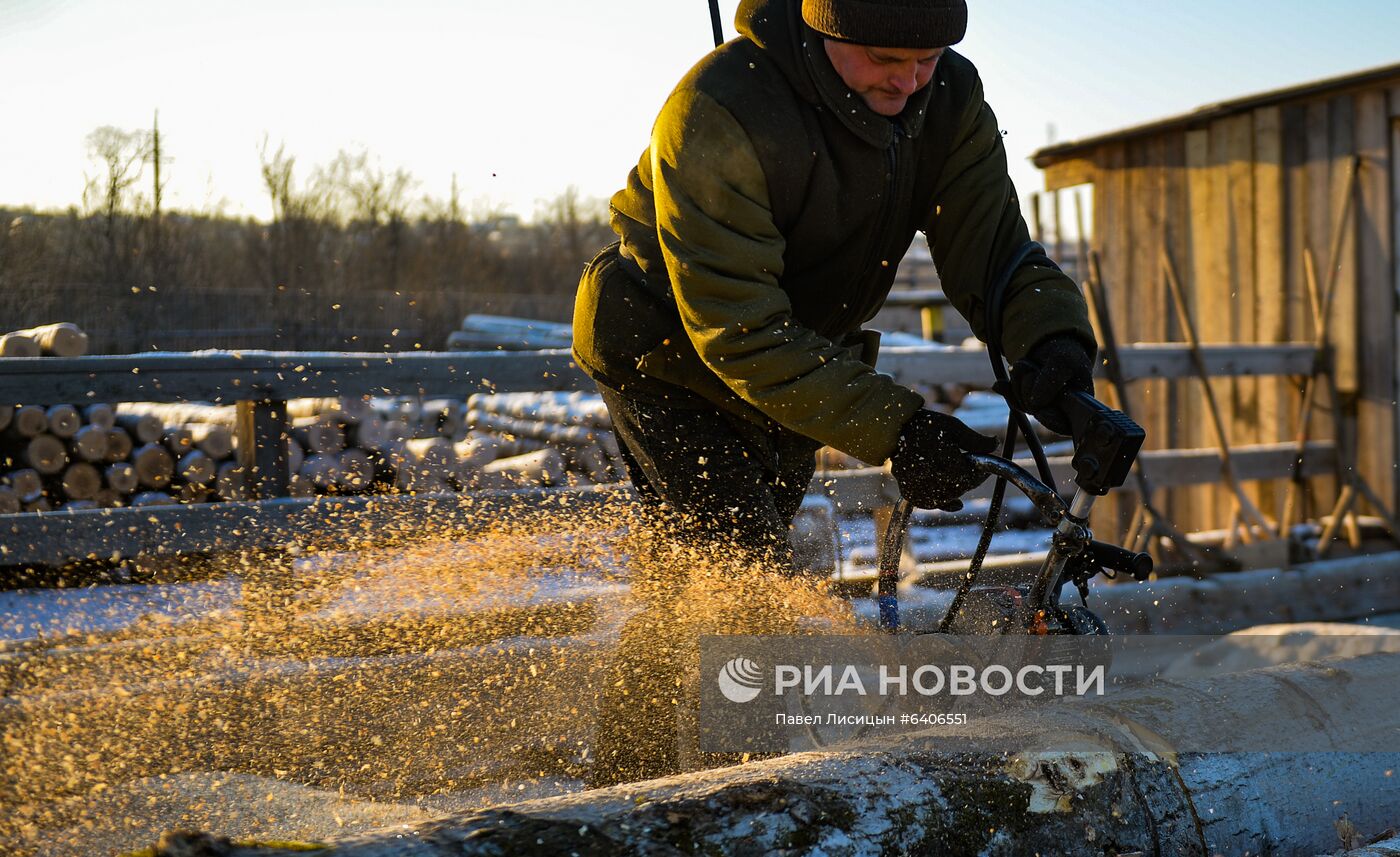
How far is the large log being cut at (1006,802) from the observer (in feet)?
4.74

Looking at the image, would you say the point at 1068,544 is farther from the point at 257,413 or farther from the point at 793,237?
the point at 257,413

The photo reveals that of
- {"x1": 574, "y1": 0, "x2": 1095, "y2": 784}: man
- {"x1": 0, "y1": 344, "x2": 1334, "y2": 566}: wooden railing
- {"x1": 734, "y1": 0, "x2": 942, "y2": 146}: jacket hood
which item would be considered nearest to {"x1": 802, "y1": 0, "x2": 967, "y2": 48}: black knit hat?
{"x1": 574, "y1": 0, "x2": 1095, "y2": 784}: man

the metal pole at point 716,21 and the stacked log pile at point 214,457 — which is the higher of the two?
the metal pole at point 716,21

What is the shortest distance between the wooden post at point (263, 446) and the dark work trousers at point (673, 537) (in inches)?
81.4

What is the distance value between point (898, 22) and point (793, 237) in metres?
0.50

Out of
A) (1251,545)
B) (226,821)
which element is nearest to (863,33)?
(226,821)

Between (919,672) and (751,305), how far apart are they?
874 millimetres

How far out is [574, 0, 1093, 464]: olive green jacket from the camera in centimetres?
223

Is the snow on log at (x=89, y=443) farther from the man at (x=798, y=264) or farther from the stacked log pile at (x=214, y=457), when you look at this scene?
the man at (x=798, y=264)

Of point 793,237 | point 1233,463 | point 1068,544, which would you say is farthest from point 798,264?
point 1233,463

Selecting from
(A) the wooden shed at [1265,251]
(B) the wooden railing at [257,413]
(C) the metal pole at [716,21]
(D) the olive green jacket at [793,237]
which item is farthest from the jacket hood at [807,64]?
(A) the wooden shed at [1265,251]

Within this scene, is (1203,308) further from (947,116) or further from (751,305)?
(751,305)

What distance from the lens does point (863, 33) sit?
216 centimetres

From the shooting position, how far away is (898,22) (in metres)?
2.13
